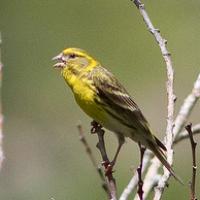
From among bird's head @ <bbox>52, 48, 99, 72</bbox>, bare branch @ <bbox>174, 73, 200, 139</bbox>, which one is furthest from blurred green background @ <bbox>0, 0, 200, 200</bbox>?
bare branch @ <bbox>174, 73, 200, 139</bbox>

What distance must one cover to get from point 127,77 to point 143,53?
830 mm

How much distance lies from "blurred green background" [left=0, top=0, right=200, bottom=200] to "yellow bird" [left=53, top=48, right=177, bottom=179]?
4.32 meters

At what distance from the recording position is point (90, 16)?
51.5 ft

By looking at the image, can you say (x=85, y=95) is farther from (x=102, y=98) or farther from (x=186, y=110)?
(x=186, y=110)

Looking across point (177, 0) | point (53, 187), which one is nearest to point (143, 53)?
point (177, 0)

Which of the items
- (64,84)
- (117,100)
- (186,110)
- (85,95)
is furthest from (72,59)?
(64,84)

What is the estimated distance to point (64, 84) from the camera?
13.7 m

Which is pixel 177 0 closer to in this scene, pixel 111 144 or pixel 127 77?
pixel 127 77

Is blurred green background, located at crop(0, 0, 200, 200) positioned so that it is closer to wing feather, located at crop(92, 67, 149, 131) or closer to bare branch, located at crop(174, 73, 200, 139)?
wing feather, located at crop(92, 67, 149, 131)

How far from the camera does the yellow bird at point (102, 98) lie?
552 centimetres

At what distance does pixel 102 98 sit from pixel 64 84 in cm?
798

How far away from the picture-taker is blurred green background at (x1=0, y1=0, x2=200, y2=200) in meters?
11.6

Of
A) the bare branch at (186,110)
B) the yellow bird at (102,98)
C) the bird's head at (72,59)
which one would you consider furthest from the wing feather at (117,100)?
the bare branch at (186,110)

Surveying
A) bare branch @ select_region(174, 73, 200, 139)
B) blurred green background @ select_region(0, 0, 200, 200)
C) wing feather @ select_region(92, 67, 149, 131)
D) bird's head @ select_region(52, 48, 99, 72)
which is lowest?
bare branch @ select_region(174, 73, 200, 139)
